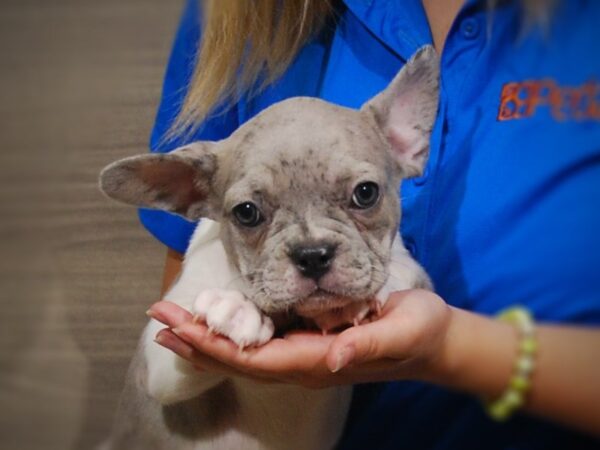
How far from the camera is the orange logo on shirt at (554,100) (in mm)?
533

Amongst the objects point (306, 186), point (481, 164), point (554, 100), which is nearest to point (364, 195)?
point (306, 186)

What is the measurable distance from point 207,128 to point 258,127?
85mm

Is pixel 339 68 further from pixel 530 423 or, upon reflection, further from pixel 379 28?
pixel 530 423

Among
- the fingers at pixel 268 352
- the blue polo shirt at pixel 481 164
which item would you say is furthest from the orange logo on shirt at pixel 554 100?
the fingers at pixel 268 352

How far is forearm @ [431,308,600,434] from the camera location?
0.53 m

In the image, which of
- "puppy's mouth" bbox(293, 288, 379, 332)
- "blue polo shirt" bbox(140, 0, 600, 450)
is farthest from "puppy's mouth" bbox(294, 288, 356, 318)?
"blue polo shirt" bbox(140, 0, 600, 450)

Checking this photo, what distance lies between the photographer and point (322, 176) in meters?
0.77

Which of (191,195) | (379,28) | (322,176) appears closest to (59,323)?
(191,195)

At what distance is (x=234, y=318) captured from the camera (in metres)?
0.73

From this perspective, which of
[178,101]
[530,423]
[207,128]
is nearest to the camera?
[530,423]

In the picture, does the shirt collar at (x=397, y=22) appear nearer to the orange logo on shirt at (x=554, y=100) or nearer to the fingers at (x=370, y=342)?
the orange logo on shirt at (x=554, y=100)

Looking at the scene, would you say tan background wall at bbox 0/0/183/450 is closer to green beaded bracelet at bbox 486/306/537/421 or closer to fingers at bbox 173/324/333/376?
fingers at bbox 173/324/333/376

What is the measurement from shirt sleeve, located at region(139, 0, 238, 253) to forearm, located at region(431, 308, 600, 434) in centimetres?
40

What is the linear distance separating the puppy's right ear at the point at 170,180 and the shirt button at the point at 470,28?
0.32 meters
